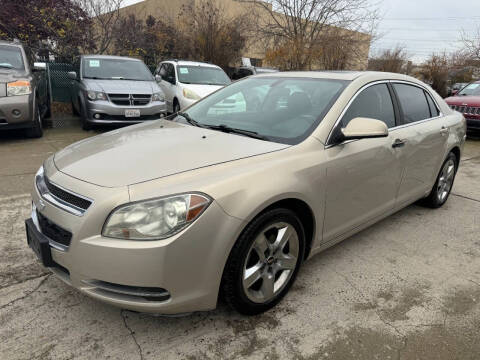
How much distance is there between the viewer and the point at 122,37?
14.7 m

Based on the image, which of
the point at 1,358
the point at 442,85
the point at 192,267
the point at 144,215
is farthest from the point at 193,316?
the point at 442,85

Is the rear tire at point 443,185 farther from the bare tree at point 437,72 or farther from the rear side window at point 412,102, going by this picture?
the bare tree at point 437,72

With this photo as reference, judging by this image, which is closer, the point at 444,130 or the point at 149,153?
the point at 149,153

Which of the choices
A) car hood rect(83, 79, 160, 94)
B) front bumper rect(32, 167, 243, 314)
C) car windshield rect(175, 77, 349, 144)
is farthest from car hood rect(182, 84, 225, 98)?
front bumper rect(32, 167, 243, 314)

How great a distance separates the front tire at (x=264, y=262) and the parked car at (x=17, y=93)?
571 cm

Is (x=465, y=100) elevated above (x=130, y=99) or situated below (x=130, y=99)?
above

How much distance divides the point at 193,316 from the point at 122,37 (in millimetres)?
14598

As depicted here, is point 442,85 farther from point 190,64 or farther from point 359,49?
point 190,64

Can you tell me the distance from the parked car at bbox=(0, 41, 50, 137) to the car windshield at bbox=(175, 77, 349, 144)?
4.22 metres

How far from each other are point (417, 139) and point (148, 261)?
9.38 ft

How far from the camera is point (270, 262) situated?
2418mm

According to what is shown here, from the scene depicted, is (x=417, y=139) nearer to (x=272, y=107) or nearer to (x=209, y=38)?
(x=272, y=107)

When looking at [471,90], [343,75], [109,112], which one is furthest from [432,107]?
[471,90]

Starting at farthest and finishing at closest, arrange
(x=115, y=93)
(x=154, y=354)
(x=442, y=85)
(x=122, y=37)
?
1. (x=442, y=85)
2. (x=122, y=37)
3. (x=115, y=93)
4. (x=154, y=354)
